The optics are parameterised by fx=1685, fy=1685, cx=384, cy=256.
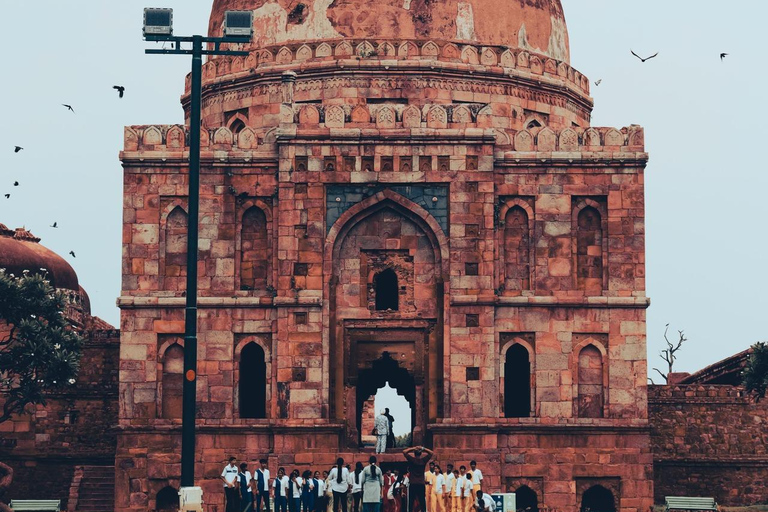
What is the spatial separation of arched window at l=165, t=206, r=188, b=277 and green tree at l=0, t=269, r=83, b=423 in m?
4.43

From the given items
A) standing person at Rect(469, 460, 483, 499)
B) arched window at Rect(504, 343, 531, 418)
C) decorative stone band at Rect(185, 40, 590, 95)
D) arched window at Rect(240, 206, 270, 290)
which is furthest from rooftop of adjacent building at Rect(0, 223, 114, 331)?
standing person at Rect(469, 460, 483, 499)

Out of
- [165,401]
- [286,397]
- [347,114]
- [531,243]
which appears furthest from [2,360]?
[531,243]

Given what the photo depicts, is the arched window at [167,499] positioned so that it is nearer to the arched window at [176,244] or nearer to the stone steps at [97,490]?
the stone steps at [97,490]

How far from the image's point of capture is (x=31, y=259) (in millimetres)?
47312

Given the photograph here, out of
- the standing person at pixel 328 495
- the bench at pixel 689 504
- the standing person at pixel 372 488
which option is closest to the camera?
the standing person at pixel 372 488

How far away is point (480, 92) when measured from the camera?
136ft

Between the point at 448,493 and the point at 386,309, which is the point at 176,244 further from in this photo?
the point at 448,493

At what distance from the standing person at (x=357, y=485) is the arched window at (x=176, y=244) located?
269 inches

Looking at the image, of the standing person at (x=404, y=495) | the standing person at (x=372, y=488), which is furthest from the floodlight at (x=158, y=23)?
the standing person at (x=404, y=495)

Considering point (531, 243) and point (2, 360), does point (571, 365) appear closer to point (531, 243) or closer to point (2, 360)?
point (531, 243)

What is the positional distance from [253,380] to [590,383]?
24.4ft

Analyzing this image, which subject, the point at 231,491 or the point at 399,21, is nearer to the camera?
the point at 231,491

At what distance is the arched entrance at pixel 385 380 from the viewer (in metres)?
37.5

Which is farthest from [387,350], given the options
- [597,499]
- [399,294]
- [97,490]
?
[97,490]
